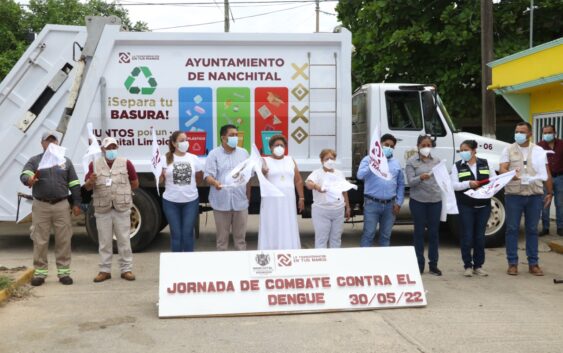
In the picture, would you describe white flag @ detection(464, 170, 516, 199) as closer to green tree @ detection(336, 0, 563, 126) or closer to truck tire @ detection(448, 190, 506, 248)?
truck tire @ detection(448, 190, 506, 248)

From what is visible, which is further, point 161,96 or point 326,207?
point 161,96

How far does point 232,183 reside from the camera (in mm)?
7051

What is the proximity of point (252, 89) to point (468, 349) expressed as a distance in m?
5.31

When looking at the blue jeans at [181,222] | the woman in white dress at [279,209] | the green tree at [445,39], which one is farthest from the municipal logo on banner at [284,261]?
the green tree at [445,39]

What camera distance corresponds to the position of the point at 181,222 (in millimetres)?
7285

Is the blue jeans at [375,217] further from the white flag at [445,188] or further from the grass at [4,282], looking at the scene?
the grass at [4,282]

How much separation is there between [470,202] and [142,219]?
4.63 m

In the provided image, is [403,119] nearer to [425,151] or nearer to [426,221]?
[425,151]

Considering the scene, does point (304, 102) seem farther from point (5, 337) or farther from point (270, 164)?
point (5, 337)

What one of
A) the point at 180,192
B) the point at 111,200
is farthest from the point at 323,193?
the point at 111,200

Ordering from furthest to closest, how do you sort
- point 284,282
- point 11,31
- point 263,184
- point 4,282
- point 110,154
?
point 11,31 < point 110,154 < point 263,184 < point 4,282 < point 284,282

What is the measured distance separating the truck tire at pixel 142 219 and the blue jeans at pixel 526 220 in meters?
4.89

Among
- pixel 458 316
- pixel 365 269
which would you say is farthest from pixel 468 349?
pixel 365 269

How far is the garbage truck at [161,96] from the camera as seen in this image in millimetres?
9031
